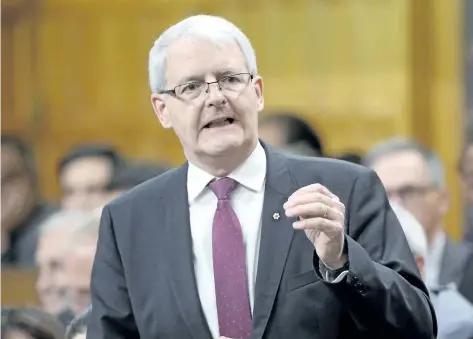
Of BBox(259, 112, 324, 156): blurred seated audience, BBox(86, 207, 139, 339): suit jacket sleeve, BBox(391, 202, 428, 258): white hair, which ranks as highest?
BBox(86, 207, 139, 339): suit jacket sleeve

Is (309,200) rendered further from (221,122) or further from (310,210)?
(221,122)

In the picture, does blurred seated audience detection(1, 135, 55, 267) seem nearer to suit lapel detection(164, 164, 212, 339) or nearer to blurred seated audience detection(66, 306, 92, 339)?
blurred seated audience detection(66, 306, 92, 339)

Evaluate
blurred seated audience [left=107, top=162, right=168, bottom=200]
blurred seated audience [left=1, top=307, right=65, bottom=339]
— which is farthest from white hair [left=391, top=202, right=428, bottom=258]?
blurred seated audience [left=107, top=162, right=168, bottom=200]

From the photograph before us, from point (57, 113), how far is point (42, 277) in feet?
9.63

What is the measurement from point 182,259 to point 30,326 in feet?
3.96

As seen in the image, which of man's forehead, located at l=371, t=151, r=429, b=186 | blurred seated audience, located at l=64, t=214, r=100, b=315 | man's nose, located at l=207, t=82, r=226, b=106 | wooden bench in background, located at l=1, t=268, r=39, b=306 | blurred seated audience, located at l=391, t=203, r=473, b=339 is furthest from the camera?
man's forehead, located at l=371, t=151, r=429, b=186

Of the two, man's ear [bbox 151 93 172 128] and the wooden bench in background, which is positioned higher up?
man's ear [bbox 151 93 172 128]

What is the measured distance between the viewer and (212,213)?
7.55 feet

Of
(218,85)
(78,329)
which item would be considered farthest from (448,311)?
(218,85)

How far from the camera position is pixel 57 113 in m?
7.09

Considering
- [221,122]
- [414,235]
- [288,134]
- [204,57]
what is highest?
[204,57]

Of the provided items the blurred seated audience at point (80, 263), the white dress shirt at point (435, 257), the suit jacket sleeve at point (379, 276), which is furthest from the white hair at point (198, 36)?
the white dress shirt at point (435, 257)

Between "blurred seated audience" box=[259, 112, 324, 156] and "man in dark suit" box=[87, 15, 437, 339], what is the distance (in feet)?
6.96

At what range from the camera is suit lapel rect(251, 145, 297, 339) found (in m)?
2.16
